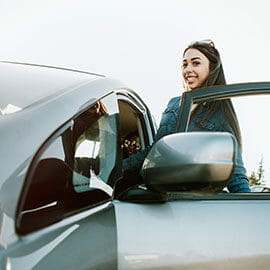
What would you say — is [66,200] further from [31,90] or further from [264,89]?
[264,89]

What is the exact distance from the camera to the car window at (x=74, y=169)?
105cm

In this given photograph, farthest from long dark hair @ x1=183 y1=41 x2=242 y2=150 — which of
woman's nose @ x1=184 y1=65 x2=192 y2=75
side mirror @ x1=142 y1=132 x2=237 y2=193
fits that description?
side mirror @ x1=142 y1=132 x2=237 y2=193

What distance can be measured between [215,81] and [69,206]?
1346mm

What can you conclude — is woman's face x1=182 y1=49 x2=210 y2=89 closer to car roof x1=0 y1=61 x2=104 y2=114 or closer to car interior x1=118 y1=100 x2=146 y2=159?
car interior x1=118 y1=100 x2=146 y2=159

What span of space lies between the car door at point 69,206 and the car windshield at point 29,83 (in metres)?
0.14

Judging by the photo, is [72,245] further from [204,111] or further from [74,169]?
[204,111]

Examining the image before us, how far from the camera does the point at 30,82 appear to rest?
4.81 ft

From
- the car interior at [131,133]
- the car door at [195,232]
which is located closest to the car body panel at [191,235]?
the car door at [195,232]

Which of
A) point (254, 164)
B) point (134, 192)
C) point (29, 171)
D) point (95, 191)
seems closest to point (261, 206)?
point (254, 164)

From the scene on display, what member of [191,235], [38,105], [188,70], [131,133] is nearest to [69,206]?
[38,105]

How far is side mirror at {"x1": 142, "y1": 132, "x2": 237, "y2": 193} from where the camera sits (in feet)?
3.79

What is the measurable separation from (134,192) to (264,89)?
81 cm

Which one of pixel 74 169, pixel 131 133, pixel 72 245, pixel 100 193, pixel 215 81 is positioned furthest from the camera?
pixel 131 133

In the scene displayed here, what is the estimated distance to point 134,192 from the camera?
58.7 inches
